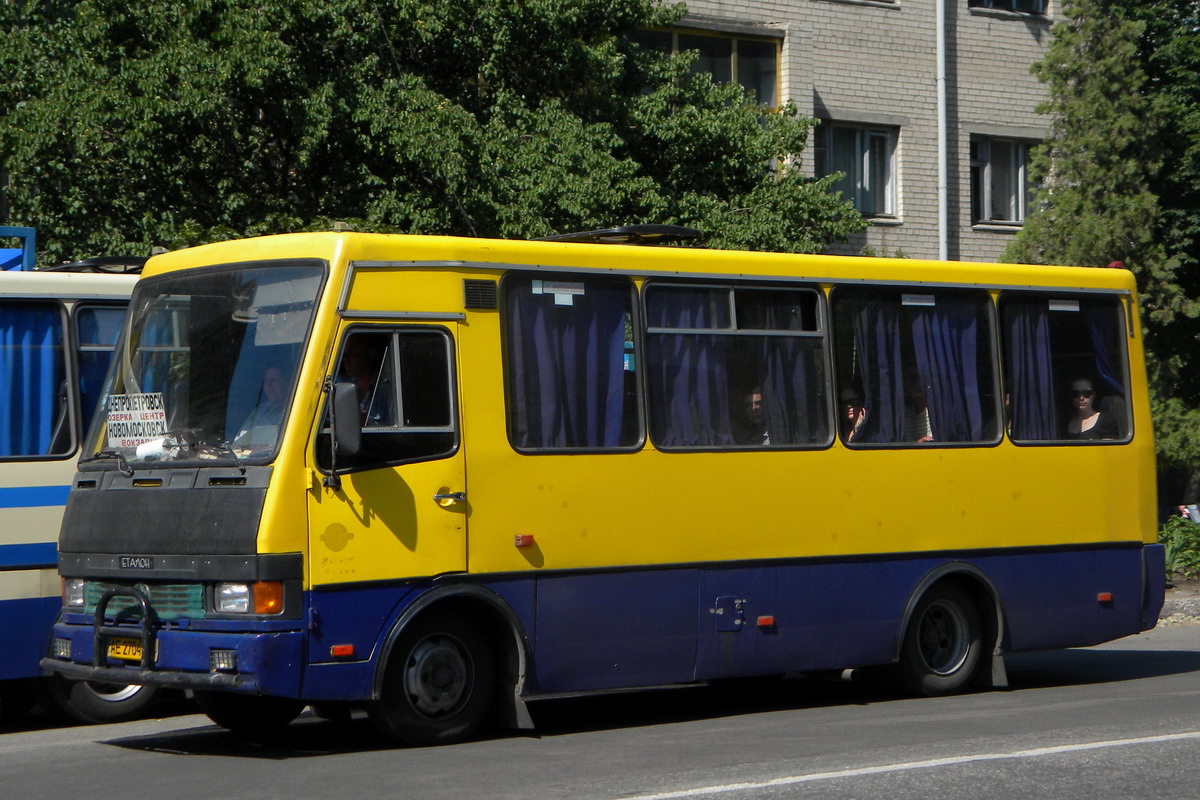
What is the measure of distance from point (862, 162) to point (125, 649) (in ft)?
69.6

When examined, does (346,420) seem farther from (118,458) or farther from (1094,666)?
(1094,666)

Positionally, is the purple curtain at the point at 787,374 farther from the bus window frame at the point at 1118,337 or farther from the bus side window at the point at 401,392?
the bus side window at the point at 401,392

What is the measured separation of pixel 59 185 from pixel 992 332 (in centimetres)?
901

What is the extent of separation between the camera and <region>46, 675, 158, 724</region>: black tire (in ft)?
35.9

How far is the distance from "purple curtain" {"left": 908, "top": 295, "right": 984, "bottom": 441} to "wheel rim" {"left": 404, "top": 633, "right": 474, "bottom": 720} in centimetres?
391

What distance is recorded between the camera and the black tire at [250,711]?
9945 mm

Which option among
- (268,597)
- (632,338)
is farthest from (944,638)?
(268,597)

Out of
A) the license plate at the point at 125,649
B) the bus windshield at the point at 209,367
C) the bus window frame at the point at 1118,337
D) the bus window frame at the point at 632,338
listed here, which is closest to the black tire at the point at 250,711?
the license plate at the point at 125,649

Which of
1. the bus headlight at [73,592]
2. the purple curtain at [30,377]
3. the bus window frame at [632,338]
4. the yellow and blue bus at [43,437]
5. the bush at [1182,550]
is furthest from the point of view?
the bush at [1182,550]

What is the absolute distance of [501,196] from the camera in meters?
17.2

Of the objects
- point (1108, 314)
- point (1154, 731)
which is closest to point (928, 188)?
point (1108, 314)

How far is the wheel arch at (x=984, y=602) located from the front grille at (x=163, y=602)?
4.89 metres

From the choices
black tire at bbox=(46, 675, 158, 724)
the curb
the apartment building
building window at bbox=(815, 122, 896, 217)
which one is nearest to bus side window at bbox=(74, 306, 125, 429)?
black tire at bbox=(46, 675, 158, 724)

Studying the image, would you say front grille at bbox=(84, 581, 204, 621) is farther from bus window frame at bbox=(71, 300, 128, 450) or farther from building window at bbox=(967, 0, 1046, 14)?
building window at bbox=(967, 0, 1046, 14)
